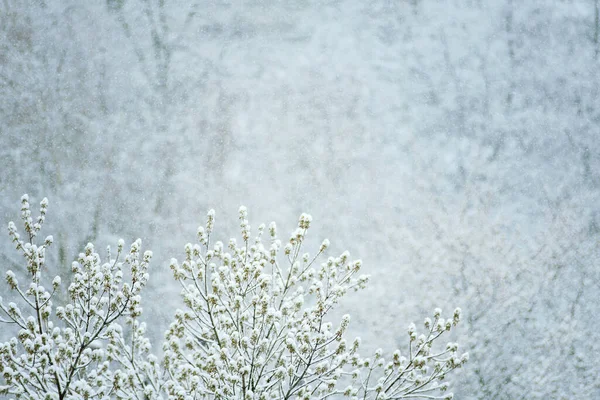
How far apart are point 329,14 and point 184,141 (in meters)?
0.64

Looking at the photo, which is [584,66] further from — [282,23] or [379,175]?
[282,23]

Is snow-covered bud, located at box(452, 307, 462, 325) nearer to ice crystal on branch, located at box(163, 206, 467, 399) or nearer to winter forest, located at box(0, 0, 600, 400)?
ice crystal on branch, located at box(163, 206, 467, 399)

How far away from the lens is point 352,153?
2.29 m

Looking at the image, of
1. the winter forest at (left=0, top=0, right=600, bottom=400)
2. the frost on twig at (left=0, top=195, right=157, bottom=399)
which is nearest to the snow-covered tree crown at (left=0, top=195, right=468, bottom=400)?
the frost on twig at (left=0, top=195, right=157, bottom=399)

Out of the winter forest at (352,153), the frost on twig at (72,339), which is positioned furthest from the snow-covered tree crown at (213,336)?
the winter forest at (352,153)

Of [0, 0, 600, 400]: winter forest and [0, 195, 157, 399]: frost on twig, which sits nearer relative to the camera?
[0, 195, 157, 399]: frost on twig

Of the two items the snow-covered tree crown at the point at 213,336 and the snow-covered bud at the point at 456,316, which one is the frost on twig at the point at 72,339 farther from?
the snow-covered bud at the point at 456,316

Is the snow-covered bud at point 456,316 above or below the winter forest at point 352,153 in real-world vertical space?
below

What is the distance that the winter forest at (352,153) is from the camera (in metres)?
2.22

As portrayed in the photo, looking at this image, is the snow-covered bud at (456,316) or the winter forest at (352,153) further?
the winter forest at (352,153)

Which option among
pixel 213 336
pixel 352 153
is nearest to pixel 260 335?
pixel 213 336

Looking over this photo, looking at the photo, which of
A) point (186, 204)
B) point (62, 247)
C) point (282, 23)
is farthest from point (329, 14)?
point (62, 247)

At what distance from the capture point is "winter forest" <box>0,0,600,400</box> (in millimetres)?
2217

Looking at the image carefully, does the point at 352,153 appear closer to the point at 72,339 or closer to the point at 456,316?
the point at 456,316
